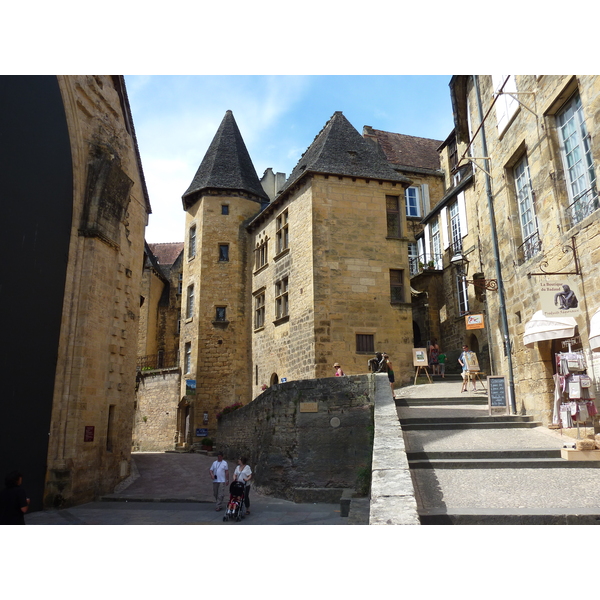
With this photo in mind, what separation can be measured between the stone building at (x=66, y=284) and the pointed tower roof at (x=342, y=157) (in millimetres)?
7402

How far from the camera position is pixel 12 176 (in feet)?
28.8

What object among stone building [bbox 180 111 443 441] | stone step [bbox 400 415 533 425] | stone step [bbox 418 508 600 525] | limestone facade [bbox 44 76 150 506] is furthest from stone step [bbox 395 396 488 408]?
stone step [bbox 418 508 600 525]

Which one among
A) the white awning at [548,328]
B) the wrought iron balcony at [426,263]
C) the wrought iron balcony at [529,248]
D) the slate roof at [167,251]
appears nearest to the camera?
the white awning at [548,328]

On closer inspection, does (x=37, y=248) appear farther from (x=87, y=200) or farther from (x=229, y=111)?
(x=229, y=111)

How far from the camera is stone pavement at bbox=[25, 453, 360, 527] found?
890cm

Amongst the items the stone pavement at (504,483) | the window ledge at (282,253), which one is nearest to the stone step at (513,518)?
the stone pavement at (504,483)

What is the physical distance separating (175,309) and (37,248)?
23.3m

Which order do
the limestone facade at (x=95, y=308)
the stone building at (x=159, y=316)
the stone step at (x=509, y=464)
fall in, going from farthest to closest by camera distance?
the stone building at (x=159, y=316) < the limestone facade at (x=95, y=308) < the stone step at (x=509, y=464)

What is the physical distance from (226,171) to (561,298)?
1962 cm

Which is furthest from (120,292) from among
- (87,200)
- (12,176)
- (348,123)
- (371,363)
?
(348,123)

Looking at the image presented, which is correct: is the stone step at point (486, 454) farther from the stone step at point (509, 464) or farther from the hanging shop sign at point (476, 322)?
the hanging shop sign at point (476, 322)

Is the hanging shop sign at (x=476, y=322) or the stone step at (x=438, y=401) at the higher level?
the hanging shop sign at (x=476, y=322)

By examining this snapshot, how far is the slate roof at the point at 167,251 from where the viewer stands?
37.4 metres

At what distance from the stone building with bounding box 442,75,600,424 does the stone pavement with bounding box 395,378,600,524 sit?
1377mm
